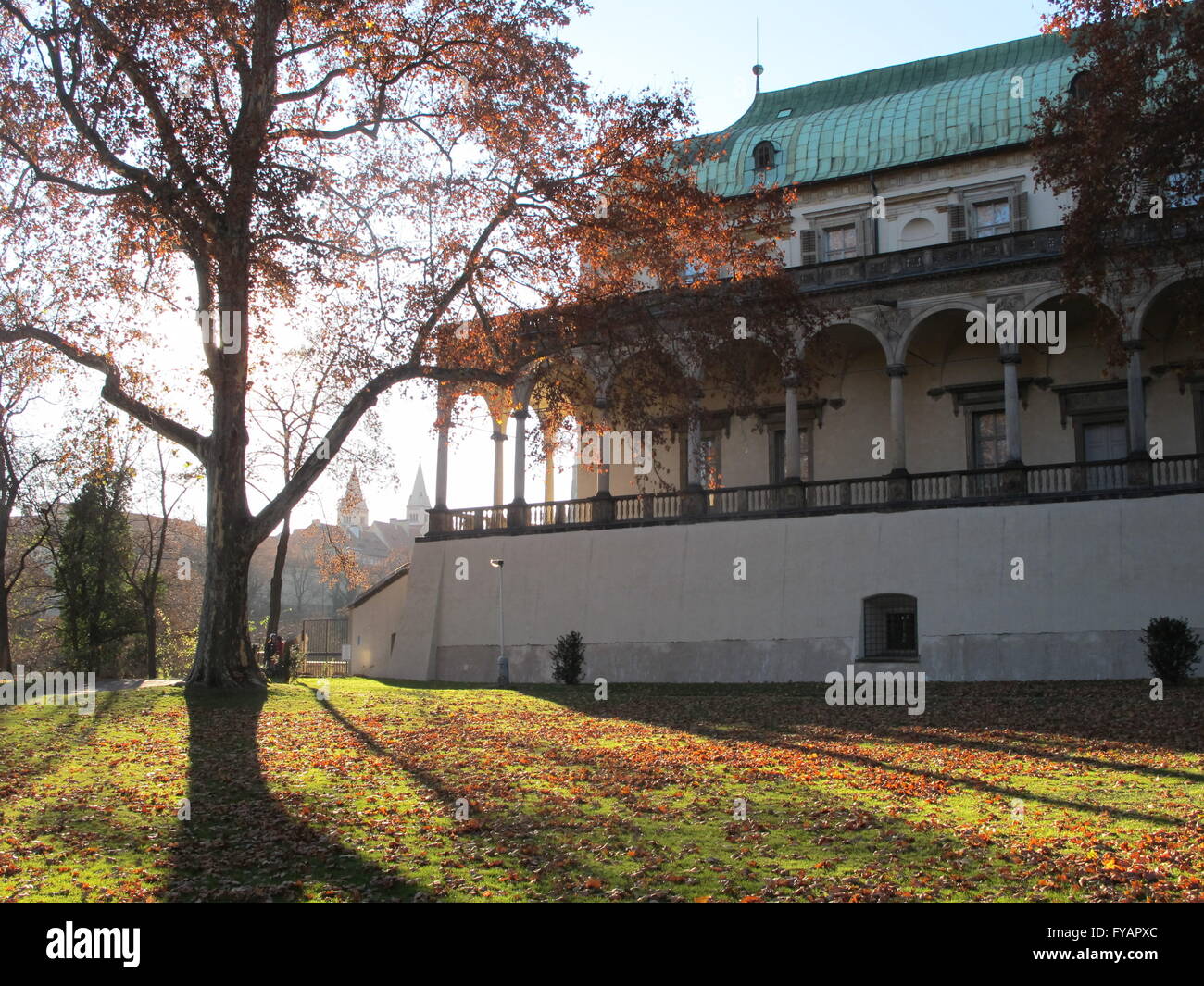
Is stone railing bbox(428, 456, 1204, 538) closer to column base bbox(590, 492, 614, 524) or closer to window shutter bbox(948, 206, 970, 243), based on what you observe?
column base bbox(590, 492, 614, 524)

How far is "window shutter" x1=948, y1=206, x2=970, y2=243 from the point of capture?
36.5 metres

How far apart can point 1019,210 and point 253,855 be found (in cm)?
3331

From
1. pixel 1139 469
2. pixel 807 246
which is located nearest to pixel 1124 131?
pixel 1139 469

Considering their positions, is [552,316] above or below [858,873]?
above

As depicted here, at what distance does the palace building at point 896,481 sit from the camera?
93.5ft

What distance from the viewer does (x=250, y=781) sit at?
12766mm

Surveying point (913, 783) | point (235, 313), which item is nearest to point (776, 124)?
point (235, 313)

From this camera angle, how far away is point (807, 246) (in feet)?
127

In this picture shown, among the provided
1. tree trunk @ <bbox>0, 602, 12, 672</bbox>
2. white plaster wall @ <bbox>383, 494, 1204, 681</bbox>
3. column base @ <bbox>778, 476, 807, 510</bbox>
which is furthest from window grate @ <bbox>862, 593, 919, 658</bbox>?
tree trunk @ <bbox>0, 602, 12, 672</bbox>

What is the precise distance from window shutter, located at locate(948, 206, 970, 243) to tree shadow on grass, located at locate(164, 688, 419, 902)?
29.7 metres

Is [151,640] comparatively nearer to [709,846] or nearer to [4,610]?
[4,610]

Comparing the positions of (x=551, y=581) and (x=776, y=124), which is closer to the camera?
(x=551, y=581)

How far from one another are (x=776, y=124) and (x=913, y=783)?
34552mm
